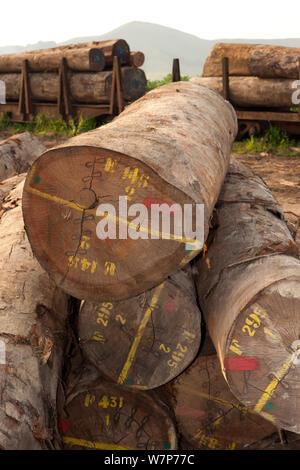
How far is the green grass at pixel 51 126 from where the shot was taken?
36.2 ft

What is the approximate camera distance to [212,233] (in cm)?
321

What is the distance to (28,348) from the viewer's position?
7.86 feet

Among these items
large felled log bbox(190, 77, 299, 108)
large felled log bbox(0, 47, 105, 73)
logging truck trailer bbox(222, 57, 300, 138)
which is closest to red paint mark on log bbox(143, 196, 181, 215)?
large felled log bbox(190, 77, 299, 108)

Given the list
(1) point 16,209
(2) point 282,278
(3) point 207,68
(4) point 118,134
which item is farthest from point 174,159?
(3) point 207,68

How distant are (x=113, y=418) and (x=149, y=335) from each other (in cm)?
53

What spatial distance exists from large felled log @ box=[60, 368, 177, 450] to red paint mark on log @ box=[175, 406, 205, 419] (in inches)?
3.8

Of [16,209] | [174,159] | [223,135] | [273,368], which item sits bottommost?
[273,368]

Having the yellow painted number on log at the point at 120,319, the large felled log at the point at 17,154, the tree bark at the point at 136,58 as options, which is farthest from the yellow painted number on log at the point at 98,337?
the tree bark at the point at 136,58

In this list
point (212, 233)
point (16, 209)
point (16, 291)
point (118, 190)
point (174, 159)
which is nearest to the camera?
point (118, 190)

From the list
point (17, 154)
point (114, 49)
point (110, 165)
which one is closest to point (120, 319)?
point (110, 165)

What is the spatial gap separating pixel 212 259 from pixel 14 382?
54.3 inches

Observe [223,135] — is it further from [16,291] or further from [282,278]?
[16,291]

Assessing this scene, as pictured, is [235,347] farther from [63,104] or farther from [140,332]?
[63,104]

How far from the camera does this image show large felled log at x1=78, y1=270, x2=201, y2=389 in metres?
2.58
